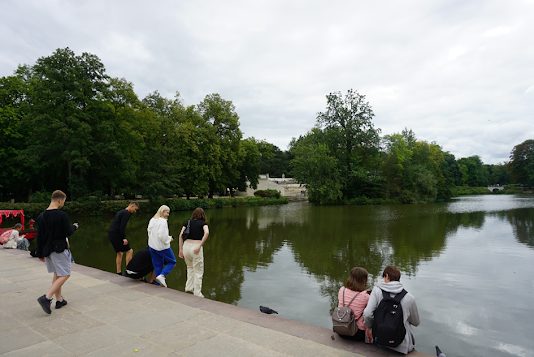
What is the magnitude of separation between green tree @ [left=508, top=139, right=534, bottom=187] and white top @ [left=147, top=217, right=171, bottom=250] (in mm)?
76317

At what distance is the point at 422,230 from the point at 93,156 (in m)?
24.8

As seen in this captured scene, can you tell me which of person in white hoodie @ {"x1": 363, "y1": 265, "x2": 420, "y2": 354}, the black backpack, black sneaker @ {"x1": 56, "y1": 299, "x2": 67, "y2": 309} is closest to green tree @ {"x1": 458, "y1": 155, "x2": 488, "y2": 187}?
person in white hoodie @ {"x1": 363, "y1": 265, "x2": 420, "y2": 354}

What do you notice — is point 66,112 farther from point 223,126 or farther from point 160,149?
point 223,126

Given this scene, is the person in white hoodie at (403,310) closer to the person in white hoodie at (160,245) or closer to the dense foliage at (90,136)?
the person in white hoodie at (160,245)

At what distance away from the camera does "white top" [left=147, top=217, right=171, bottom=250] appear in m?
5.62

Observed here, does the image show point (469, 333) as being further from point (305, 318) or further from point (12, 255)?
point (12, 255)

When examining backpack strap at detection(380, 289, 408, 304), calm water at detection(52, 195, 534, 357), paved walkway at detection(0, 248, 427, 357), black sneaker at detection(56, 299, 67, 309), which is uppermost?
backpack strap at detection(380, 289, 408, 304)

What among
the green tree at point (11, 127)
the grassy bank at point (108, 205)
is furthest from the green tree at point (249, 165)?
the green tree at point (11, 127)

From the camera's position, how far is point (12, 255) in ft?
28.8

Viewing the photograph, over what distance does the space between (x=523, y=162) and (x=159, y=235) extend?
261 ft

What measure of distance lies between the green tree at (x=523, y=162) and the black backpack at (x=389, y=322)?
7614 centimetres

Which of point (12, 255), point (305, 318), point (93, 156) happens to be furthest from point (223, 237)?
point (93, 156)

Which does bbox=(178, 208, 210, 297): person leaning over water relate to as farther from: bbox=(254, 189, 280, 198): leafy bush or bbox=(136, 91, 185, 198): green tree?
bbox=(254, 189, 280, 198): leafy bush

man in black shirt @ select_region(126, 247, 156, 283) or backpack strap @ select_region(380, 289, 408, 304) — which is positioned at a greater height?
backpack strap @ select_region(380, 289, 408, 304)
